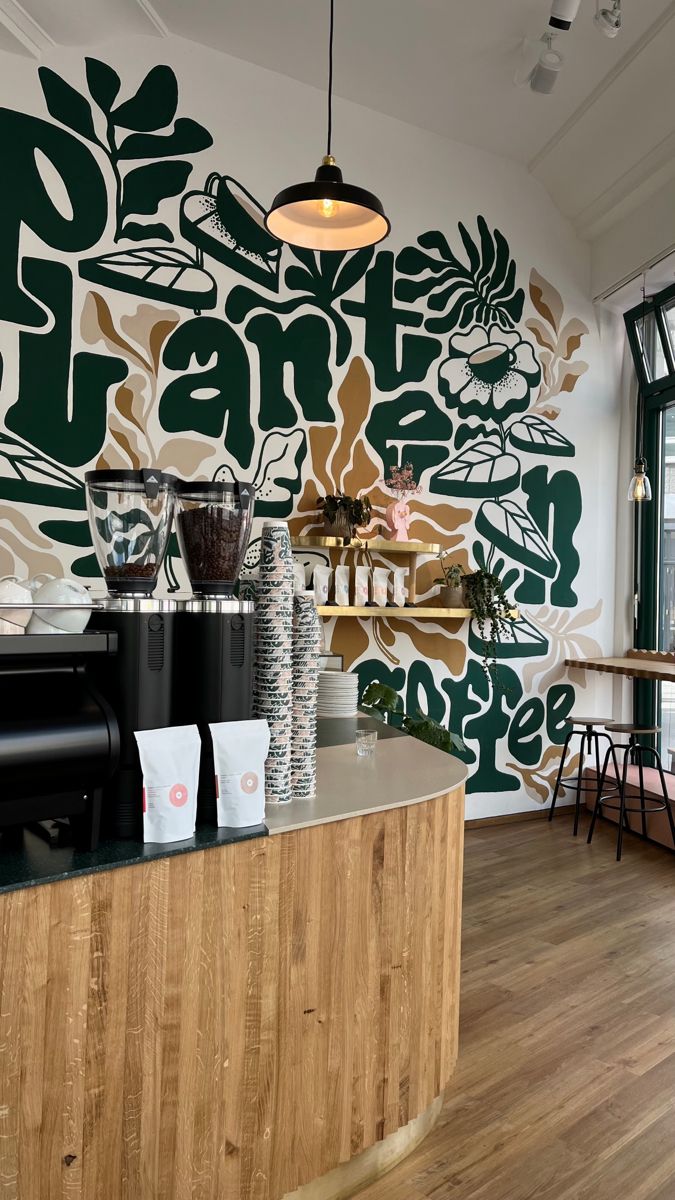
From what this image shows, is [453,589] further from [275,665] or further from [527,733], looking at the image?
[275,665]

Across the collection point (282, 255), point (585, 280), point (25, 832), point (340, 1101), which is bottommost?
point (340, 1101)

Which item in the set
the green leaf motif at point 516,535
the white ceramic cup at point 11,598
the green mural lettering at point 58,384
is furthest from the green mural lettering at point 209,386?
the white ceramic cup at point 11,598

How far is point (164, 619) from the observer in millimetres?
1565

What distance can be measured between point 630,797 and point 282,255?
3.92 meters

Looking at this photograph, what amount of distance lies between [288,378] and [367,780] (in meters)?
3.05

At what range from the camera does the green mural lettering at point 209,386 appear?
415cm

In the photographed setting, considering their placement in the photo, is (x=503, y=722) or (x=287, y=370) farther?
(x=503, y=722)

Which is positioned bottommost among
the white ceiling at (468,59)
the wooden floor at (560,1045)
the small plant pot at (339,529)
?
the wooden floor at (560,1045)

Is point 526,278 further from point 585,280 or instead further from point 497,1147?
point 497,1147

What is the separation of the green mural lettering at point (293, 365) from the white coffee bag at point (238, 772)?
3.10m

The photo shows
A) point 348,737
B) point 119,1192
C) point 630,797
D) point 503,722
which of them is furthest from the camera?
point 503,722

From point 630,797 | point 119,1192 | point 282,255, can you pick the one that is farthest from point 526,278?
point 119,1192

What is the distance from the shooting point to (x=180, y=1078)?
4.92 feet

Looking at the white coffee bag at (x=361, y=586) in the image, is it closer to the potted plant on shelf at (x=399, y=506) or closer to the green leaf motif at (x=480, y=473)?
the potted plant on shelf at (x=399, y=506)
